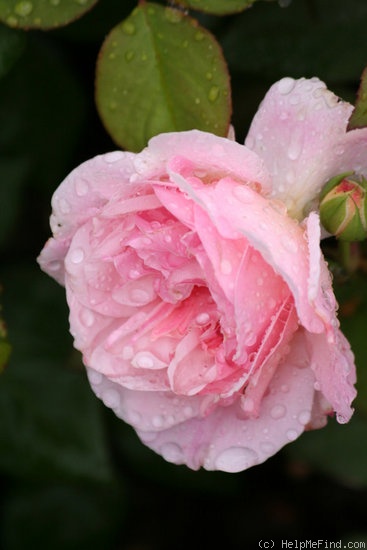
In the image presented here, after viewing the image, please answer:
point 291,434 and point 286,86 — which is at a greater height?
point 286,86

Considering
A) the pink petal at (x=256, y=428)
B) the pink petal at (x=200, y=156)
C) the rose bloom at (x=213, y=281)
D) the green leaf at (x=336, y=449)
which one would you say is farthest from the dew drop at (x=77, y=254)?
the green leaf at (x=336, y=449)

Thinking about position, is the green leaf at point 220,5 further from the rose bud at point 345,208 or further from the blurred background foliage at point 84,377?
the rose bud at point 345,208

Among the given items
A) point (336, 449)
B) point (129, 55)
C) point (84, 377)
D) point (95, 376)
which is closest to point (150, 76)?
point (129, 55)

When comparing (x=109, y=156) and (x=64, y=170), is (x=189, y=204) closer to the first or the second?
(x=109, y=156)

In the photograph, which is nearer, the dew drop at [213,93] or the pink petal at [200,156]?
the pink petal at [200,156]

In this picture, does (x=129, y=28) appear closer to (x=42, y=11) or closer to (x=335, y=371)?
(x=42, y=11)
